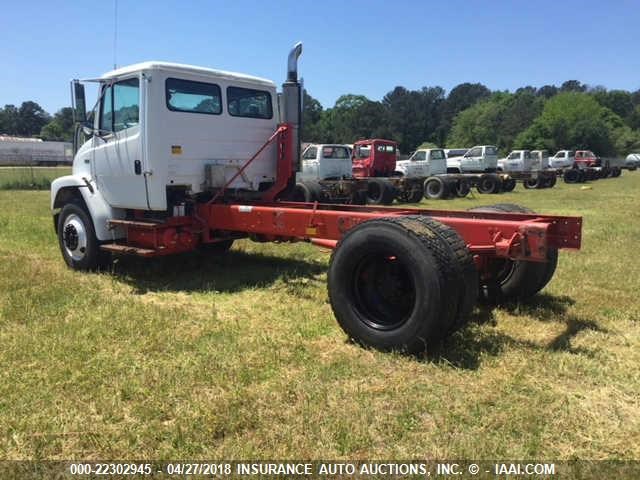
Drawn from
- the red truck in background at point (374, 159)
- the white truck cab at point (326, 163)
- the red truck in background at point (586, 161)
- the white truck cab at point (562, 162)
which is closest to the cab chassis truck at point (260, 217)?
the white truck cab at point (326, 163)

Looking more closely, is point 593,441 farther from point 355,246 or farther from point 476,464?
point 355,246

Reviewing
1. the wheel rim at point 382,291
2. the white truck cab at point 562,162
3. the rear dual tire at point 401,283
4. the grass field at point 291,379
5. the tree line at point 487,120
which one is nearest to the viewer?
the grass field at point 291,379

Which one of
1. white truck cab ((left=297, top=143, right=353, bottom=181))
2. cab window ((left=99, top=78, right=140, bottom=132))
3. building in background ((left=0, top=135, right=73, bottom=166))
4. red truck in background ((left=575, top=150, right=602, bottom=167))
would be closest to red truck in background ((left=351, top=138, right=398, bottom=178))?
white truck cab ((left=297, top=143, right=353, bottom=181))

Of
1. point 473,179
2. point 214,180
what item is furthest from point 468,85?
point 214,180

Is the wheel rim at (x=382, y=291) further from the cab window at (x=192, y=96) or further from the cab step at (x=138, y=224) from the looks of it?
the cab window at (x=192, y=96)

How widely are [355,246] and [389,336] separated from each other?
2.44ft

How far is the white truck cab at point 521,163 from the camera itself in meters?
31.4

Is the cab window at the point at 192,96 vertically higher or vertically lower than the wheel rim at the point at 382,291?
higher

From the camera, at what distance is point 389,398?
11.3 feet

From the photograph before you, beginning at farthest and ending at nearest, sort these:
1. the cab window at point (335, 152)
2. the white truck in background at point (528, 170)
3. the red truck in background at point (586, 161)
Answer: the red truck in background at point (586, 161), the white truck in background at point (528, 170), the cab window at point (335, 152)

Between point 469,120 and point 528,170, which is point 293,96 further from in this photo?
point 469,120

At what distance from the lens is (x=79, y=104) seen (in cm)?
680

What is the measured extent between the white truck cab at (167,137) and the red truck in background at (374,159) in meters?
15.7

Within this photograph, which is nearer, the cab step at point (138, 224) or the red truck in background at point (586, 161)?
the cab step at point (138, 224)
